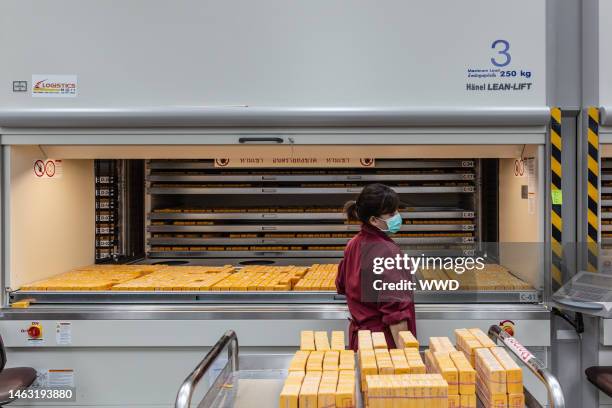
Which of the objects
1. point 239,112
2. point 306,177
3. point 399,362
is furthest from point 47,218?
point 399,362

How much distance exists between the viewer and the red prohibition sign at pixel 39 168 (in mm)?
3567

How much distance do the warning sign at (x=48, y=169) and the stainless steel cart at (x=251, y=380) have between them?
215 centimetres

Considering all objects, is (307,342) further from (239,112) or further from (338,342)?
(239,112)

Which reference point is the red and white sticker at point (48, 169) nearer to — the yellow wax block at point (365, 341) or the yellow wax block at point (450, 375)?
the yellow wax block at point (365, 341)

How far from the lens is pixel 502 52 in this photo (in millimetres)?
3211

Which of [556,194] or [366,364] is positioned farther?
[556,194]

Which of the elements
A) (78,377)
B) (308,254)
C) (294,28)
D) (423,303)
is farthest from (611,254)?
(78,377)

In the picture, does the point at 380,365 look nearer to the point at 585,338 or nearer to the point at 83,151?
the point at 585,338

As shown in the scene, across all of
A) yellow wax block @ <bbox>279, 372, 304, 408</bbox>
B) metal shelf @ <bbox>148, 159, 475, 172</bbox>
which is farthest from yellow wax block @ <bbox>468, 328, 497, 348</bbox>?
metal shelf @ <bbox>148, 159, 475, 172</bbox>

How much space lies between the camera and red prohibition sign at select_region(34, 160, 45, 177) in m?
3.57

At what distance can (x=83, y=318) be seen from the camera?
3168 millimetres

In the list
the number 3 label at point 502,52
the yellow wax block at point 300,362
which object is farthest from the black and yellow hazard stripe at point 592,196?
the yellow wax block at point 300,362

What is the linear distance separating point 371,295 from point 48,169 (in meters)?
2.53

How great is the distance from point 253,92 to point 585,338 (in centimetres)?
259
